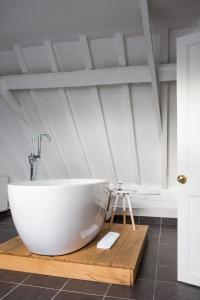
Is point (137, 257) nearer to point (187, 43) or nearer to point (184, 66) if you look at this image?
point (184, 66)

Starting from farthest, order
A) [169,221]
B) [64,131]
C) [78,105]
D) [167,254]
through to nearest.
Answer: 1. [169,221]
2. [64,131]
3. [78,105]
4. [167,254]

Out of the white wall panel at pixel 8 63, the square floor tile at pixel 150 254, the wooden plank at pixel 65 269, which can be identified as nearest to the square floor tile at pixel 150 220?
the square floor tile at pixel 150 254

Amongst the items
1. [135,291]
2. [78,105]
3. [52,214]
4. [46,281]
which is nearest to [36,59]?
[78,105]

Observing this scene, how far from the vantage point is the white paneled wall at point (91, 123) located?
2.92 m

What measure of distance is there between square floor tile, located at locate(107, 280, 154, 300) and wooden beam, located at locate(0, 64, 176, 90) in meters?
1.92

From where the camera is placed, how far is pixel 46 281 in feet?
6.44

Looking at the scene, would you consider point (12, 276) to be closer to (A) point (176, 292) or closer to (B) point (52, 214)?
(B) point (52, 214)

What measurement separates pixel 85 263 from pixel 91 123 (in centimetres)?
184

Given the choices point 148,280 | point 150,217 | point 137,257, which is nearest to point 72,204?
point 137,257

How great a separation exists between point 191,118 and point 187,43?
0.56 meters

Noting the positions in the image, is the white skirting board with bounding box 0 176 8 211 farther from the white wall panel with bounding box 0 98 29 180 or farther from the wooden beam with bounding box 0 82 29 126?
the wooden beam with bounding box 0 82 29 126

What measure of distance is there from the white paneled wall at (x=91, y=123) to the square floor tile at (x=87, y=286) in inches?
74.5

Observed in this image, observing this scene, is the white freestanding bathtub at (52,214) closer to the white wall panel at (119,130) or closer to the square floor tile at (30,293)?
the square floor tile at (30,293)

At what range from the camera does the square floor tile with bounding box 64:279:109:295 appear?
5.97 feet
